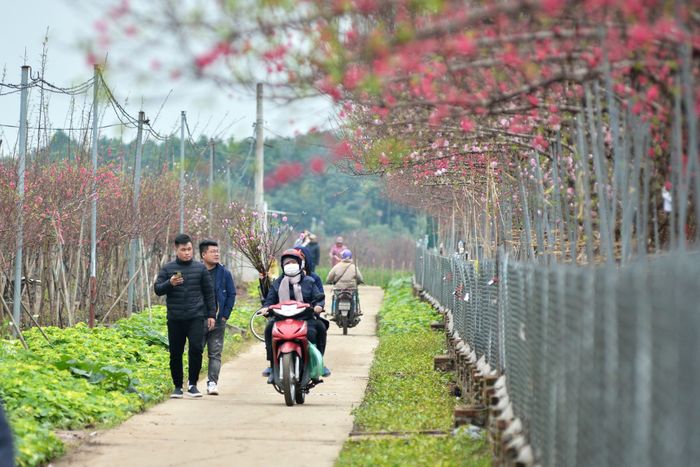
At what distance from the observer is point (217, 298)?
14695mm

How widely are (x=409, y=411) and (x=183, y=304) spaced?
2.85m

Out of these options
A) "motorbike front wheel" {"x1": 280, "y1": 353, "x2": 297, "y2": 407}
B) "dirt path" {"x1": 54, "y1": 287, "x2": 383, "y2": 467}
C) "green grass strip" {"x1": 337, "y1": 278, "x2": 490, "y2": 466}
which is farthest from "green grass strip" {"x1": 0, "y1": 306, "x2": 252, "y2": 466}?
"green grass strip" {"x1": 337, "y1": 278, "x2": 490, "y2": 466}

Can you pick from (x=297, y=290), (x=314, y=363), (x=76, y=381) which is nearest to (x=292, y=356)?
(x=314, y=363)

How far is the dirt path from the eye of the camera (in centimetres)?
959

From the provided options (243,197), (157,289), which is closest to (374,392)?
(157,289)

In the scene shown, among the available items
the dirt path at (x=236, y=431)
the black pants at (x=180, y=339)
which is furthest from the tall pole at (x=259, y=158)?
the black pants at (x=180, y=339)

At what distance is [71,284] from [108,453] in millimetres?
12187

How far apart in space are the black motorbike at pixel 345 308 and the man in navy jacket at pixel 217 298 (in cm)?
980

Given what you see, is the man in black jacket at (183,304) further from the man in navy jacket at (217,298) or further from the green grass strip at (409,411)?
the green grass strip at (409,411)

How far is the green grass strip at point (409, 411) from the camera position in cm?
940

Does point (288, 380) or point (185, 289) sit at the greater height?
point (185, 289)

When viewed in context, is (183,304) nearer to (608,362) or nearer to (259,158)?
(608,362)

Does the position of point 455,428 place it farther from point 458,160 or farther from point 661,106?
point 458,160

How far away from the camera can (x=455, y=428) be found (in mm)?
10633
